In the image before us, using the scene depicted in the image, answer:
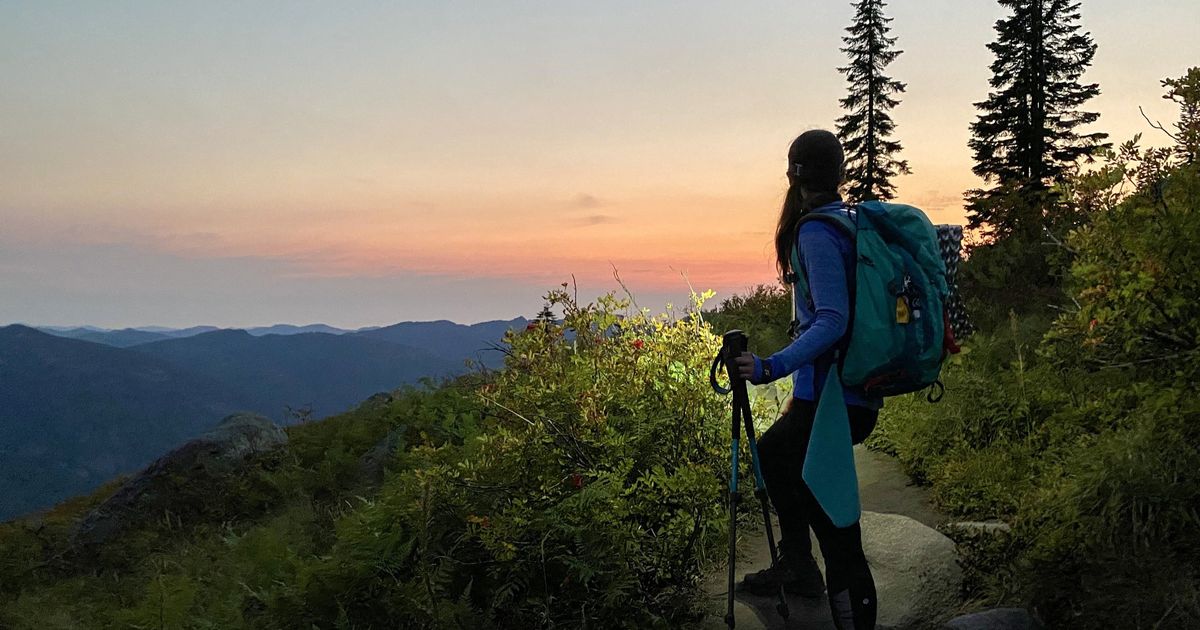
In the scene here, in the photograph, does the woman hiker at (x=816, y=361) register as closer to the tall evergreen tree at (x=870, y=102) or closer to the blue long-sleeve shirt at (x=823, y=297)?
the blue long-sleeve shirt at (x=823, y=297)

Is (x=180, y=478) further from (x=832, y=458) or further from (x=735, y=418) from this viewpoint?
(x=832, y=458)

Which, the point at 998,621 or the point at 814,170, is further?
the point at 998,621

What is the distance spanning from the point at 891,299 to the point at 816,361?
1.38 feet

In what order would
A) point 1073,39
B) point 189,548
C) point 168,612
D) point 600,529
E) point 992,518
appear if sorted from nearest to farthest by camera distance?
point 600,529 < point 168,612 < point 992,518 < point 189,548 < point 1073,39

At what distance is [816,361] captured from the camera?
Result: 3.44 metres

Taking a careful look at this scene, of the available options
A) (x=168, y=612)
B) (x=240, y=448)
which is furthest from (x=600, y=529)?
(x=240, y=448)

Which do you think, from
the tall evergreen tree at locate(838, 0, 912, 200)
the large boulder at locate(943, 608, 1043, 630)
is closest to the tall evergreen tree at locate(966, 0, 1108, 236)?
the tall evergreen tree at locate(838, 0, 912, 200)

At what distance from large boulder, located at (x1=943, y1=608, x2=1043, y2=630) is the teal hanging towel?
1535 mm

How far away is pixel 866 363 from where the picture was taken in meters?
3.28

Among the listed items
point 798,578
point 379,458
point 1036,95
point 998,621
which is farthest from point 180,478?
point 1036,95

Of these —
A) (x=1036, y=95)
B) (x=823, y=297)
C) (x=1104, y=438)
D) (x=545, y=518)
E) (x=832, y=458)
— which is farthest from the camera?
(x=1036, y=95)

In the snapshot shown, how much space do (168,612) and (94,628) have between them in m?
2.67

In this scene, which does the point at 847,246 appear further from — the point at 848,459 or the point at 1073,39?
the point at 1073,39

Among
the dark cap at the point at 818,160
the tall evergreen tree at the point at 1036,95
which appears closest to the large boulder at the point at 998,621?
the dark cap at the point at 818,160
